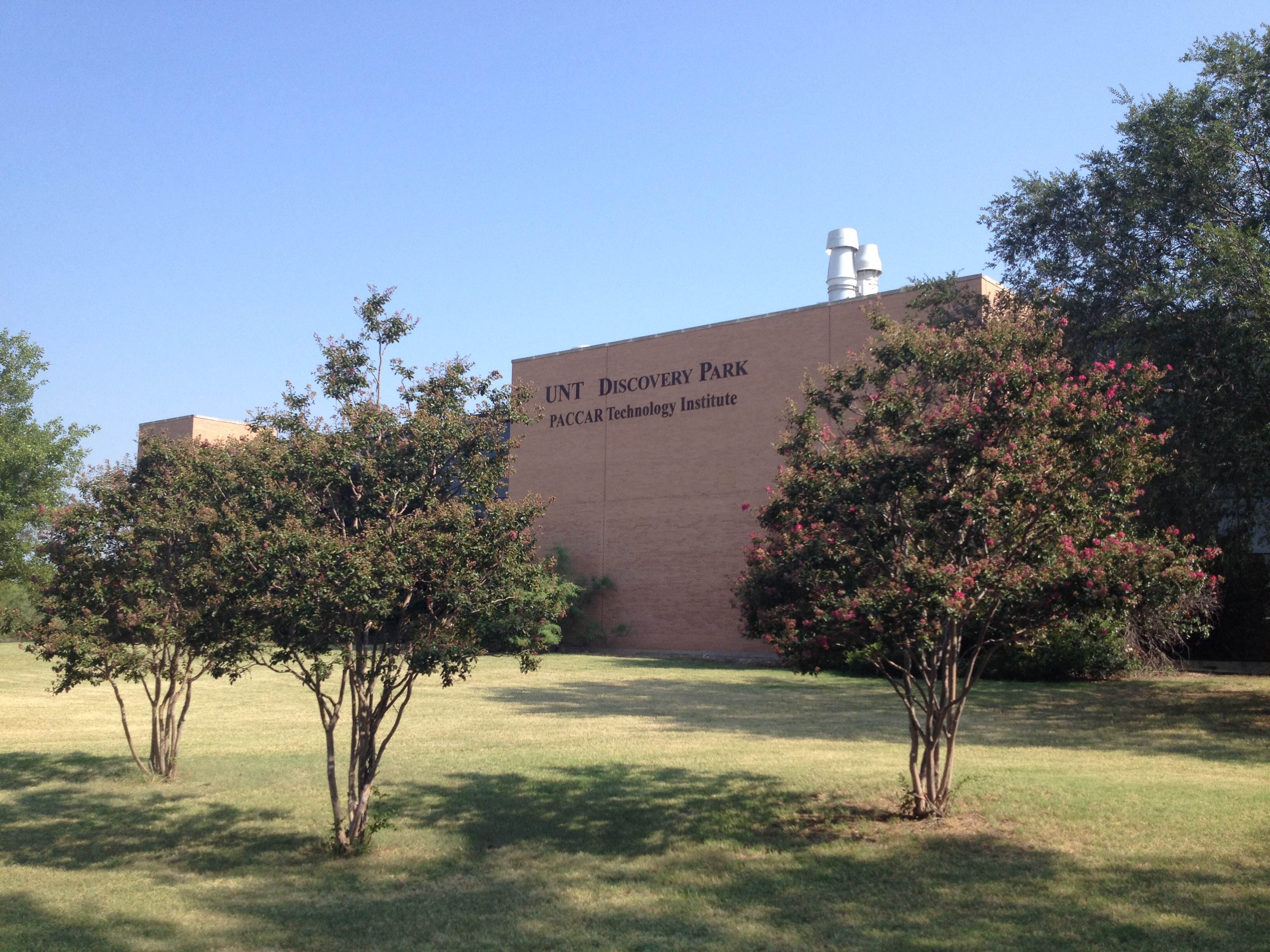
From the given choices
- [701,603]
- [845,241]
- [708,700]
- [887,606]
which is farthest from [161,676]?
[845,241]

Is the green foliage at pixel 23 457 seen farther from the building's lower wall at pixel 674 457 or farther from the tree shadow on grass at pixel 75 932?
the tree shadow on grass at pixel 75 932

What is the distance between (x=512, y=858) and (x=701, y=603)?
924 inches

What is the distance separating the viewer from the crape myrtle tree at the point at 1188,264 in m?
13.9

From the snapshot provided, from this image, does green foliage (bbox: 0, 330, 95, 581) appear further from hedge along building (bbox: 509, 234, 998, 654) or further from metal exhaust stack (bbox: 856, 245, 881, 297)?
metal exhaust stack (bbox: 856, 245, 881, 297)

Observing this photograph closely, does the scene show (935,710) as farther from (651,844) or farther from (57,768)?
(57,768)

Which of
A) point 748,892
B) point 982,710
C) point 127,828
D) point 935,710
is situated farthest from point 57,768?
point 982,710

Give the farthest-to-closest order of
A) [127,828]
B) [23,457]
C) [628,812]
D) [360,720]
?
[23,457] → [628,812] → [127,828] → [360,720]

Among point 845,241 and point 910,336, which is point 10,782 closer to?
point 910,336

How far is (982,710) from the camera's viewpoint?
1791cm

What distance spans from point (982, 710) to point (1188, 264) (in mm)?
7881

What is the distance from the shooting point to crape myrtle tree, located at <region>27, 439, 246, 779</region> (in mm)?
10164

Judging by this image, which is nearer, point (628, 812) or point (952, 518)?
point (952, 518)

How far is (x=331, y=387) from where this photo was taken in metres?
8.31

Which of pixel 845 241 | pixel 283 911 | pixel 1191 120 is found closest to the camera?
pixel 283 911
